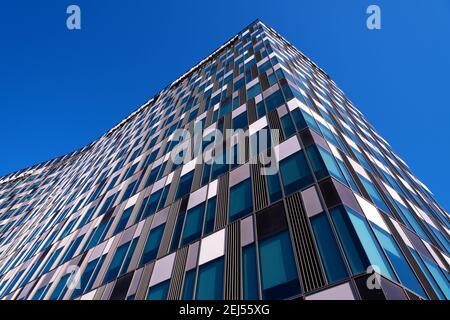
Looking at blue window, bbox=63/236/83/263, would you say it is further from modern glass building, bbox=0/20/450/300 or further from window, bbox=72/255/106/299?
window, bbox=72/255/106/299

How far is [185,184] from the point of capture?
21.9 metres

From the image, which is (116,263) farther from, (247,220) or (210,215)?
(247,220)

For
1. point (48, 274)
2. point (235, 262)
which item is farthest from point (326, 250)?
point (48, 274)

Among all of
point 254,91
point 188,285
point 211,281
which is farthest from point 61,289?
point 254,91

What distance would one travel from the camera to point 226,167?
19.5 metres

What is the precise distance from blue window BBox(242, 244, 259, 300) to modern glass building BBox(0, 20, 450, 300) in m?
0.05

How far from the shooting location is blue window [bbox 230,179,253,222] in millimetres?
15539

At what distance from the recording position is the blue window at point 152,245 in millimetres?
18266

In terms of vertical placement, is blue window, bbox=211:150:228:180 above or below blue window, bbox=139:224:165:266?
above

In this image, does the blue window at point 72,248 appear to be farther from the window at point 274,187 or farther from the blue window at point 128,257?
the window at point 274,187

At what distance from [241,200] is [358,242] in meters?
6.62

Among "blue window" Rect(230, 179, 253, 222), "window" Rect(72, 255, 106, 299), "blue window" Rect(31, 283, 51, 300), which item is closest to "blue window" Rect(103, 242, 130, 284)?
"window" Rect(72, 255, 106, 299)
